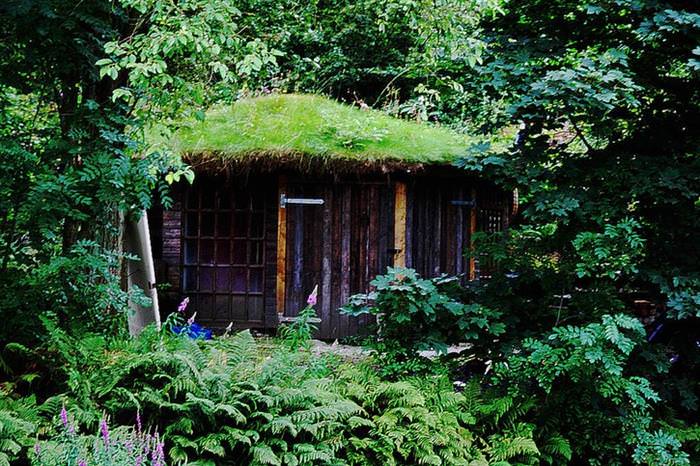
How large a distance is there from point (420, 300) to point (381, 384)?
24.7 inches

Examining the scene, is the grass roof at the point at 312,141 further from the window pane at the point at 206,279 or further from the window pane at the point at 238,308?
the window pane at the point at 238,308

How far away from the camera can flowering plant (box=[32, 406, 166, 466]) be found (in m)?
2.96

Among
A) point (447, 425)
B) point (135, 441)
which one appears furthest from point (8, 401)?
point (447, 425)

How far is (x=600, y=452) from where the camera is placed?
4305 mm

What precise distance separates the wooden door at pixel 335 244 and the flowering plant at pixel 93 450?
→ 17.7ft

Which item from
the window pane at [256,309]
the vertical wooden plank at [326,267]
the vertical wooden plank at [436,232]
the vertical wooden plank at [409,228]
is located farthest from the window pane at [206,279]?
the vertical wooden plank at [436,232]

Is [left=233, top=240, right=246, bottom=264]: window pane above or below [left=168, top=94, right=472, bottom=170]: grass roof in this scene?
below

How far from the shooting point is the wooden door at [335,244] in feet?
28.3

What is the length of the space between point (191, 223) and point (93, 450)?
602cm

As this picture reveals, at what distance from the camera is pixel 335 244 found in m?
8.67

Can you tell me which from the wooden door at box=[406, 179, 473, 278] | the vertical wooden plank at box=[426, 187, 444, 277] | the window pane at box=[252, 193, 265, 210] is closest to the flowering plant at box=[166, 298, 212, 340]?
the window pane at box=[252, 193, 265, 210]

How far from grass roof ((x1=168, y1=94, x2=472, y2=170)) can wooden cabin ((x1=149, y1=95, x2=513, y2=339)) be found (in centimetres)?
2

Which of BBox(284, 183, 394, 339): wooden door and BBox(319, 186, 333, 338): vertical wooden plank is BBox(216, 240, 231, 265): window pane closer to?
BBox(284, 183, 394, 339): wooden door

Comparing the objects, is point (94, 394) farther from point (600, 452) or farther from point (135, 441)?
point (600, 452)
